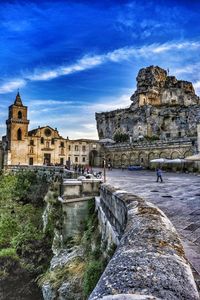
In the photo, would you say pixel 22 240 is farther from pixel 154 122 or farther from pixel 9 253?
pixel 154 122

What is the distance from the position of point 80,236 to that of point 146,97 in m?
57.7

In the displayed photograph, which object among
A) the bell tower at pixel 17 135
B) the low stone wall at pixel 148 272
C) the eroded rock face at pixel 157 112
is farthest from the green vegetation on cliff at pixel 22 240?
the eroded rock face at pixel 157 112

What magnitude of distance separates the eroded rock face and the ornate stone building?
10.7 m

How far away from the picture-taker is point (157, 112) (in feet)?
187

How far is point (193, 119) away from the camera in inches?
2073

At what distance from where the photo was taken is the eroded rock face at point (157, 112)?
54.6m

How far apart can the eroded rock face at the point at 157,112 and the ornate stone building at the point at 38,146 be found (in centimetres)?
1068

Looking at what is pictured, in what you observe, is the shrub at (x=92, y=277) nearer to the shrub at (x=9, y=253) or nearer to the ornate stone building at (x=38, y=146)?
the shrub at (x=9, y=253)

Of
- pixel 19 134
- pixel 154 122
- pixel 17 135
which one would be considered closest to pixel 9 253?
pixel 17 135

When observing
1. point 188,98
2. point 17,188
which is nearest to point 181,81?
point 188,98

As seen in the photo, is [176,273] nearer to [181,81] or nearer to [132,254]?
[132,254]

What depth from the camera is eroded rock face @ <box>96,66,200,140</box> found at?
179ft

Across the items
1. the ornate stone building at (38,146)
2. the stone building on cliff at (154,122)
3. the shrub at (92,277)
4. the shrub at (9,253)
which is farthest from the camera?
the ornate stone building at (38,146)

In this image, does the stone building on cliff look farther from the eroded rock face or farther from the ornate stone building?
the ornate stone building
